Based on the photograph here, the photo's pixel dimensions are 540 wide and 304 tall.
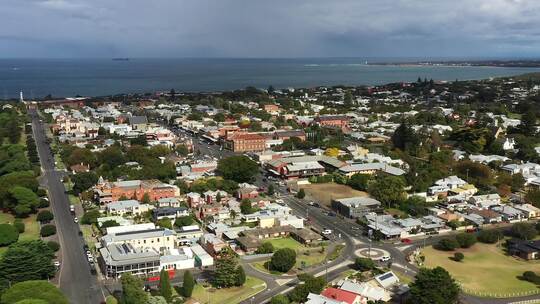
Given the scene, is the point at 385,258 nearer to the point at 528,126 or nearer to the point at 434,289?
the point at 434,289

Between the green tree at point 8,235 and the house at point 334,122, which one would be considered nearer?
the green tree at point 8,235

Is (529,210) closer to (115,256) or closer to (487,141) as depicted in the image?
(487,141)

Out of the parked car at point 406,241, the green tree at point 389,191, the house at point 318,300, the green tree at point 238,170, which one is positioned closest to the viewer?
the house at point 318,300

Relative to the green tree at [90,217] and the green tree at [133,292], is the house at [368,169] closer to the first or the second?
the green tree at [90,217]

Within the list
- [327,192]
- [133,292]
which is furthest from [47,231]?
[327,192]

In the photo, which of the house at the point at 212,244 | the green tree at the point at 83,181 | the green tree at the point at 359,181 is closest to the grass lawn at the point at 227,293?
the house at the point at 212,244

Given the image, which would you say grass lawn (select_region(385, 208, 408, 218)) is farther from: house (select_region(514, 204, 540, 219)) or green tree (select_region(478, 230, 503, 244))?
house (select_region(514, 204, 540, 219))
